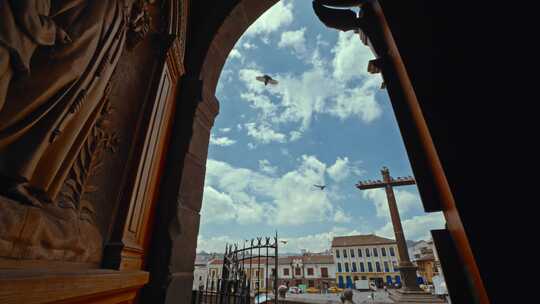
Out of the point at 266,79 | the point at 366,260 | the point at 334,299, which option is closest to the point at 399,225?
the point at 334,299

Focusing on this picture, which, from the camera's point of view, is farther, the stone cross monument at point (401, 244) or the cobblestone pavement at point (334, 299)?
the cobblestone pavement at point (334, 299)

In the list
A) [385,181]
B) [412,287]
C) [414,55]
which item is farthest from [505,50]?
[385,181]

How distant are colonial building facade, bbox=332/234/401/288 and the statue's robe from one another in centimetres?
4009

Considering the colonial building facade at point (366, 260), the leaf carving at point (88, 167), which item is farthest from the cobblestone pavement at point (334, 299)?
the colonial building facade at point (366, 260)

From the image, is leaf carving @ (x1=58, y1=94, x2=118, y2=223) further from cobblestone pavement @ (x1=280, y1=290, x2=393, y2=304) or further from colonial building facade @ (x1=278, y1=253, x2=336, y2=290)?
colonial building facade @ (x1=278, y1=253, x2=336, y2=290)

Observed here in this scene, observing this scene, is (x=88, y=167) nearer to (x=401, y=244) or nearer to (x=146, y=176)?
(x=146, y=176)

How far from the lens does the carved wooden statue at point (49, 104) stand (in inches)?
28.9

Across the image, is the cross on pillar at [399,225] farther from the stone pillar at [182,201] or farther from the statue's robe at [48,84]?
the statue's robe at [48,84]

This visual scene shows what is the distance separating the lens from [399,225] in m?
12.9

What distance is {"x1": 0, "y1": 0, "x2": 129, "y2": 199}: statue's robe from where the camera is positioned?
2.41 ft

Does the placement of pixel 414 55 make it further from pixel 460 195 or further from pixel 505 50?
pixel 460 195

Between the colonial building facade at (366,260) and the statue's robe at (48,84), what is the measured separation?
40.1m

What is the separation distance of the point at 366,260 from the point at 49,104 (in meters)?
41.3

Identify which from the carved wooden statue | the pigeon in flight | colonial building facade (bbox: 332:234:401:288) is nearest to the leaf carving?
the carved wooden statue
